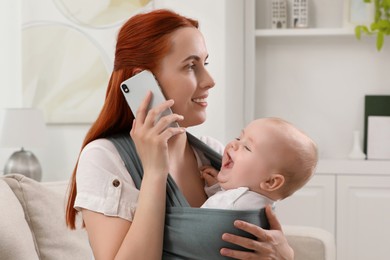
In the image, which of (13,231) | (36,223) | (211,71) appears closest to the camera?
(13,231)

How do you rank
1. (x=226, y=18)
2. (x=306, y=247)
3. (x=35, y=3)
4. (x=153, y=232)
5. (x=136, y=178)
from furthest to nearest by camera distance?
(x=35, y=3) < (x=226, y=18) < (x=306, y=247) < (x=136, y=178) < (x=153, y=232)

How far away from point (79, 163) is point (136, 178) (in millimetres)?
135

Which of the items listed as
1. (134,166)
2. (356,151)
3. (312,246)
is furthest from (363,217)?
(134,166)

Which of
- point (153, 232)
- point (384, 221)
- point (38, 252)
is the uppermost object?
point (153, 232)

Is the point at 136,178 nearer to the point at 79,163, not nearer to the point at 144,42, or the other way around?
the point at 79,163

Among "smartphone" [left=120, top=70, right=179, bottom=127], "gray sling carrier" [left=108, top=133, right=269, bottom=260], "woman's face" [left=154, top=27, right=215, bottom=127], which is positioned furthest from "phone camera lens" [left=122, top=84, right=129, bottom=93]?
"gray sling carrier" [left=108, top=133, right=269, bottom=260]

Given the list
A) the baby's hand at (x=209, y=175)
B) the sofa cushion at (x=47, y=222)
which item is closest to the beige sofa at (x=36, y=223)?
the sofa cushion at (x=47, y=222)

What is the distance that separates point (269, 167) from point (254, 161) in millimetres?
37

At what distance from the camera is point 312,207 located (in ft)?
13.0

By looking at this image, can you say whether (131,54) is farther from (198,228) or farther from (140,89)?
(198,228)

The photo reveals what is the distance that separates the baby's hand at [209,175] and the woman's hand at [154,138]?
0.28 metres

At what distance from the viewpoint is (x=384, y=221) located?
3.93 metres

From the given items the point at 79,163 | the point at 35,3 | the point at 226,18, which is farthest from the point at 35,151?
the point at 79,163

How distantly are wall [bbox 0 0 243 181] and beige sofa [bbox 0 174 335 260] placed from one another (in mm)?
1647
